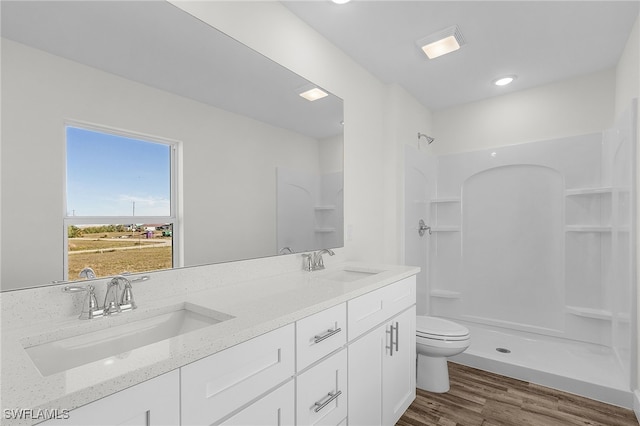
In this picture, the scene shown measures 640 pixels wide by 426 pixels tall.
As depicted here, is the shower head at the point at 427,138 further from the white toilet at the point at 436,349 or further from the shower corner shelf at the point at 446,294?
the white toilet at the point at 436,349

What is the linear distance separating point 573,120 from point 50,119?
12.2 ft

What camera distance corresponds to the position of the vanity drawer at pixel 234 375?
2.61ft

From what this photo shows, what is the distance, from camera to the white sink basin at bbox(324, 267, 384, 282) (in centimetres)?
198

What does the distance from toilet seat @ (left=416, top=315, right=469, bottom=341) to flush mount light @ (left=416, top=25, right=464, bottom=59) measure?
2.02 m

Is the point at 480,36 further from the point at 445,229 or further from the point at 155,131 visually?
the point at 155,131

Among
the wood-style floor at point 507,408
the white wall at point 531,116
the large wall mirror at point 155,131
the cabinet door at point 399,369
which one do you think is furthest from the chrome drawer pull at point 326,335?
the white wall at point 531,116

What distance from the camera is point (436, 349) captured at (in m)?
2.19

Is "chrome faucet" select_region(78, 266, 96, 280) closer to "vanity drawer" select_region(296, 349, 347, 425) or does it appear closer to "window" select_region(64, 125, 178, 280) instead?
"window" select_region(64, 125, 178, 280)

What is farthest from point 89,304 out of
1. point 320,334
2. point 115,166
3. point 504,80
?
point 504,80

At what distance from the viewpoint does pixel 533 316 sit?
3.07m

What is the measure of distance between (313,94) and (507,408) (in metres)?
2.40

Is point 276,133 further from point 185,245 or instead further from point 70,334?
point 70,334

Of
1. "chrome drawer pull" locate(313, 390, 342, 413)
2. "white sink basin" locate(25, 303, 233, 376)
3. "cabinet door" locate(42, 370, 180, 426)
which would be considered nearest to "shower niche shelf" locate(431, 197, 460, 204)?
"chrome drawer pull" locate(313, 390, 342, 413)

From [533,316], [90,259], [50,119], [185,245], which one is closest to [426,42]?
[185,245]
